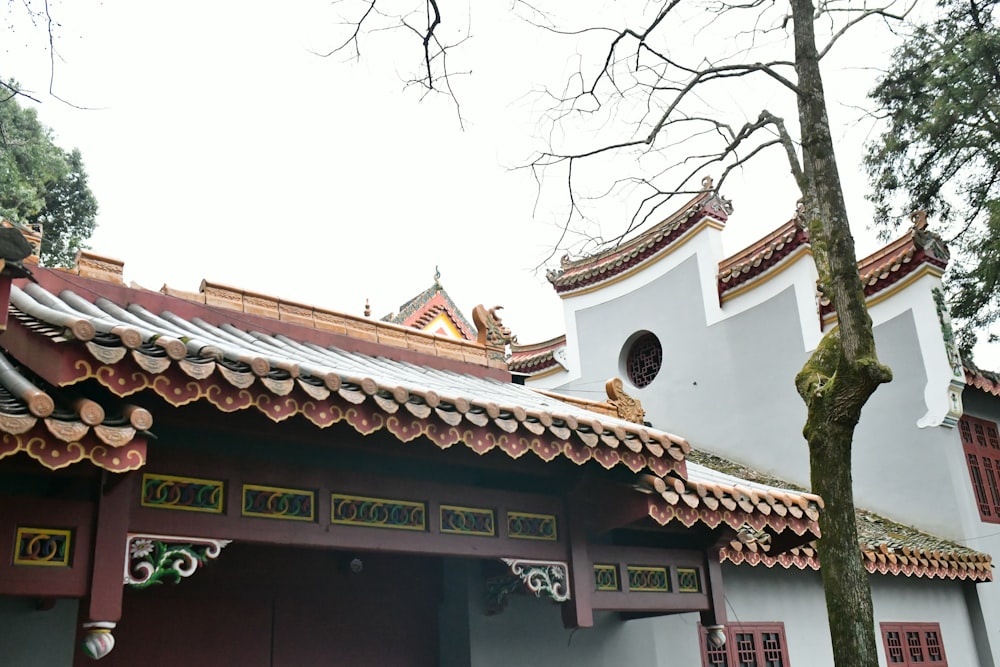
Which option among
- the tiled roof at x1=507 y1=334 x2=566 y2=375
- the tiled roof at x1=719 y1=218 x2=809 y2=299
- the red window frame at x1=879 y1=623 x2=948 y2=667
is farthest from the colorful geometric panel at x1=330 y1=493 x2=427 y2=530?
the tiled roof at x1=507 y1=334 x2=566 y2=375

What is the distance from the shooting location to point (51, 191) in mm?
20172

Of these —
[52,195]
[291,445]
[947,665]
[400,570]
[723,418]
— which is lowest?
[947,665]

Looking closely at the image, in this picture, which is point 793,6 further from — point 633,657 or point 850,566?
point 633,657

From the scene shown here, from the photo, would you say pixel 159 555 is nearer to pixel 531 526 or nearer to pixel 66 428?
pixel 66 428

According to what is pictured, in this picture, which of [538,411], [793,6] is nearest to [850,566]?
[538,411]

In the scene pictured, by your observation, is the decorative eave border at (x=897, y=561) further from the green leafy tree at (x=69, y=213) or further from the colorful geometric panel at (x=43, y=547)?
the green leafy tree at (x=69, y=213)

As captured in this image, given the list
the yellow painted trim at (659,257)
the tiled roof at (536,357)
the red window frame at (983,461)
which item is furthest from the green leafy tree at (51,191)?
the red window frame at (983,461)

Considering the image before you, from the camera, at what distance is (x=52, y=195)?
20281mm

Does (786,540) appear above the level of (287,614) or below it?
above

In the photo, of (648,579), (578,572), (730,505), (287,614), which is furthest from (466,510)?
(730,505)

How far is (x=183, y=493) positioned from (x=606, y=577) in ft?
8.55

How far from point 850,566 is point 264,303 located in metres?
4.08

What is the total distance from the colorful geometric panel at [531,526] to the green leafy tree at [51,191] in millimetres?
15287

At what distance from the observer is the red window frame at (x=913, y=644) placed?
8.53 meters
